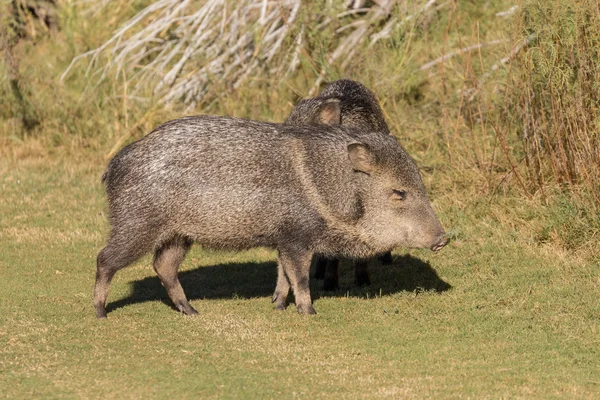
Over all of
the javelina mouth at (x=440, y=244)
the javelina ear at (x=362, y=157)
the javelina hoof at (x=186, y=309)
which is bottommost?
the javelina hoof at (x=186, y=309)

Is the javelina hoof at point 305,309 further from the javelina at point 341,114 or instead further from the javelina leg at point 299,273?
the javelina at point 341,114

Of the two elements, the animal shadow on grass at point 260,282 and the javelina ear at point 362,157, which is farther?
the animal shadow on grass at point 260,282

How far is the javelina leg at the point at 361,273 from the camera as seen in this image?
7.32m

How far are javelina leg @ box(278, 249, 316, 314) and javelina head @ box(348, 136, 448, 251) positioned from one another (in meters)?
0.45

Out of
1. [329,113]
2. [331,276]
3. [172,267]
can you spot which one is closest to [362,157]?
[329,113]

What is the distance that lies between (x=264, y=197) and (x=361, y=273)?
1.36 meters

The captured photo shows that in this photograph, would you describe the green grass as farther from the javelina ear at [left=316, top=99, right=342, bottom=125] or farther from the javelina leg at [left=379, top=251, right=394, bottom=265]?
the javelina ear at [left=316, top=99, right=342, bottom=125]

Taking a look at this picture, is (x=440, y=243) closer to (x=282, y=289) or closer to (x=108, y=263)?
(x=282, y=289)

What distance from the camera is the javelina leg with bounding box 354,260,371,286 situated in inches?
288

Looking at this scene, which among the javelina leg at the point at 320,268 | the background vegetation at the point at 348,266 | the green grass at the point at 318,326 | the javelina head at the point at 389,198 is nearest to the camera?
the green grass at the point at 318,326

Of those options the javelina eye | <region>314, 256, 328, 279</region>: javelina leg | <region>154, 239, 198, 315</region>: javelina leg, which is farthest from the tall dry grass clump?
<region>154, 239, 198, 315</region>: javelina leg

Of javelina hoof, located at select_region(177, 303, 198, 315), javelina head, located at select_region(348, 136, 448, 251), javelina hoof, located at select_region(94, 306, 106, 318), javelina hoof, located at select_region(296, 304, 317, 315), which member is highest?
javelina head, located at select_region(348, 136, 448, 251)

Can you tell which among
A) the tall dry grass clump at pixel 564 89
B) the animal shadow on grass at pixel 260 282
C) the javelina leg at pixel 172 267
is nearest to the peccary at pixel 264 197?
the javelina leg at pixel 172 267

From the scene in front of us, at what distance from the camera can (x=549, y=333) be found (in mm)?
6023
